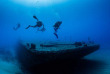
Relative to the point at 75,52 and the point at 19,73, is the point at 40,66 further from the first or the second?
the point at 75,52

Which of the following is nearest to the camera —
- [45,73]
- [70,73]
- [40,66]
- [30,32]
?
[40,66]

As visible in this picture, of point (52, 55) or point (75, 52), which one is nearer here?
point (52, 55)

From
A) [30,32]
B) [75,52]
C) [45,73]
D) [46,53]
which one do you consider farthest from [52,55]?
[30,32]

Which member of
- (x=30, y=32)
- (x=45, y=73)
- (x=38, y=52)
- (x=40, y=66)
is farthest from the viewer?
(x=30, y=32)

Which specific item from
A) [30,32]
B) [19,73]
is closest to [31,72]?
[19,73]

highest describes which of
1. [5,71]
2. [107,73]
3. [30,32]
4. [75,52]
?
[30,32]

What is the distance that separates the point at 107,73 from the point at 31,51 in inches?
206

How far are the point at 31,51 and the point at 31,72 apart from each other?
2.10 m

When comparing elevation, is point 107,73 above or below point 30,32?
below

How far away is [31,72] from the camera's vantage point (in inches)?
325

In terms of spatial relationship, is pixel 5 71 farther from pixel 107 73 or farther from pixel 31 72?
pixel 107 73

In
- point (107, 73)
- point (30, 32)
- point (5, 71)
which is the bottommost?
point (107, 73)

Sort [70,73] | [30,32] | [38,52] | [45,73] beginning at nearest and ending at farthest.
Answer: [38,52]
[45,73]
[70,73]
[30,32]

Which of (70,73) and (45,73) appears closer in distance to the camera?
(45,73)
